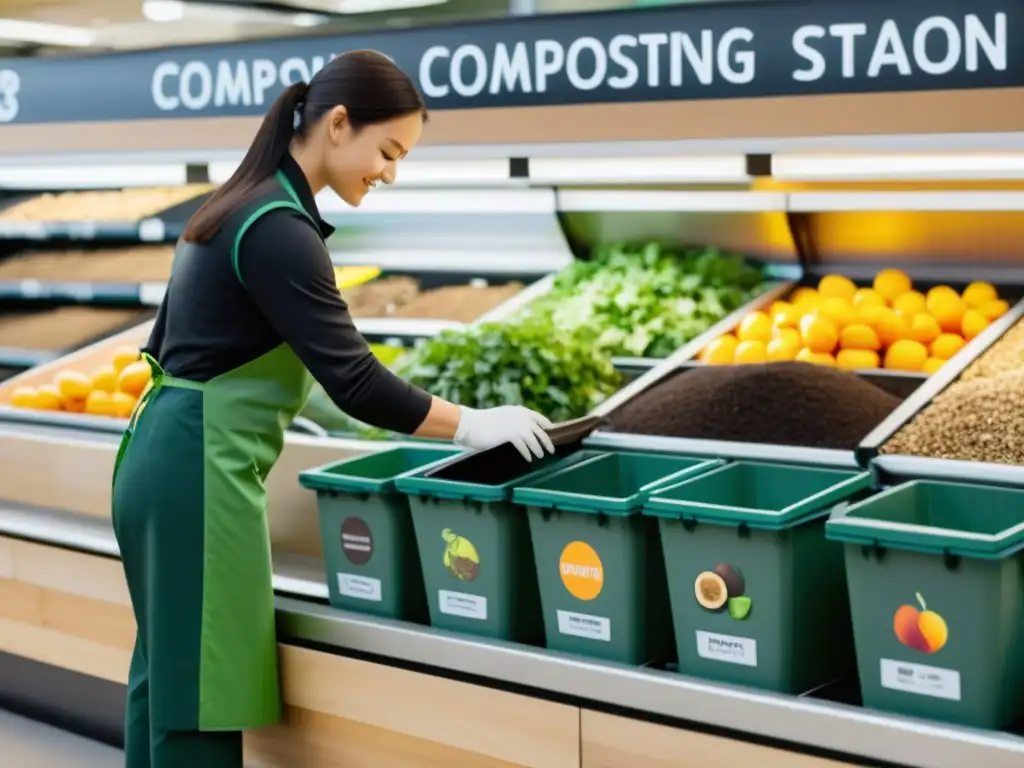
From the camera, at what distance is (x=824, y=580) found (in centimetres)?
240

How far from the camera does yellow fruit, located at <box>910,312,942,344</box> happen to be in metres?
3.44

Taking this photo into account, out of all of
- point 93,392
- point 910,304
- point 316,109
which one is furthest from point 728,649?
point 93,392

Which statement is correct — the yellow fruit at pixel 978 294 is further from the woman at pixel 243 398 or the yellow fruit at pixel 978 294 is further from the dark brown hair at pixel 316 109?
the dark brown hair at pixel 316 109

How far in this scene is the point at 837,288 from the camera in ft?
12.4

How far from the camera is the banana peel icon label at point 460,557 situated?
2650mm

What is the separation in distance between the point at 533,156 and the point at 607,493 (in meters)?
0.76

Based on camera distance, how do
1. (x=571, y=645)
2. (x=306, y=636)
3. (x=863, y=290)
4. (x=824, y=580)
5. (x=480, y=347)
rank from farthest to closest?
(x=863, y=290)
(x=480, y=347)
(x=306, y=636)
(x=571, y=645)
(x=824, y=580)

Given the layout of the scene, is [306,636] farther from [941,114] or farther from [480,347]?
[941,114]

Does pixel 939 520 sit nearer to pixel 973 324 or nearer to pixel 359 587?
pixel 973 324

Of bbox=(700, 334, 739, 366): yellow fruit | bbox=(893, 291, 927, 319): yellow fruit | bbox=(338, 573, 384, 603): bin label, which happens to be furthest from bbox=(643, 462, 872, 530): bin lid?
bbox=(893, 291, 927, 319): yellow fruit

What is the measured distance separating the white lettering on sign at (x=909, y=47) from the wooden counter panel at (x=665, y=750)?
1.23m

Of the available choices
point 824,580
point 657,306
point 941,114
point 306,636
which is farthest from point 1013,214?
point 306,636

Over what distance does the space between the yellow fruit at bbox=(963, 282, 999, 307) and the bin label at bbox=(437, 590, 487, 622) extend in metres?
1.68

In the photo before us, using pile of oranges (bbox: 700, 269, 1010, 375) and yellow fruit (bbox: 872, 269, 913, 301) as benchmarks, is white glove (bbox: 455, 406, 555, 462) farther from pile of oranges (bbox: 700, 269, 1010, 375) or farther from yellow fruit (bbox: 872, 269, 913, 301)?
yellow fruit (bbox: 872, 269, 913, 301)
